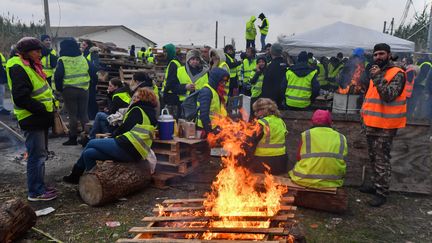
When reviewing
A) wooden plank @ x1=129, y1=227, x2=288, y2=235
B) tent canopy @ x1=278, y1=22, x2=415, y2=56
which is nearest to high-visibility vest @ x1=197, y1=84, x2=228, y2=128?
wooden plank @ x1=129, y1=227, x2=288, y2=235

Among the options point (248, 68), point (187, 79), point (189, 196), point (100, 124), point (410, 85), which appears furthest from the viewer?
point (248, 68)

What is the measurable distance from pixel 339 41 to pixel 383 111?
5935 millimetres

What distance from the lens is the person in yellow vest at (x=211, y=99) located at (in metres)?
5.88

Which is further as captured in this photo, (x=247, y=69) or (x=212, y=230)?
(x=247, y=69)

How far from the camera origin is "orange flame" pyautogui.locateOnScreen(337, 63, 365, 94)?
7877 millimetres

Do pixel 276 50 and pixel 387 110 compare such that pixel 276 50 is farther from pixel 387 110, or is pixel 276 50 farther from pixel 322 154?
pixel 322 154

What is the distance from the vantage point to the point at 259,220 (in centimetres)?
340

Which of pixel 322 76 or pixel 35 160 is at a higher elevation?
pixel 322 76

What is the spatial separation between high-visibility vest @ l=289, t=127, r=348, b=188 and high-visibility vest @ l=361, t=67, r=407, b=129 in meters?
0.71

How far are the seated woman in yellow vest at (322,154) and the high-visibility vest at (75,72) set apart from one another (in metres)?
5.26

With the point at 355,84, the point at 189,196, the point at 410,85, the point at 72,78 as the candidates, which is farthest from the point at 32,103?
the point at 410,85

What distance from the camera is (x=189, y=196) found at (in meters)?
5.57

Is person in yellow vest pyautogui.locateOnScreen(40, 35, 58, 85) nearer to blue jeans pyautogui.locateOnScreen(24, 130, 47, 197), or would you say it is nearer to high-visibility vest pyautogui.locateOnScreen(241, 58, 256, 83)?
blue jeans pyautogui.locateOnScreen(24, 130, 47, 197)

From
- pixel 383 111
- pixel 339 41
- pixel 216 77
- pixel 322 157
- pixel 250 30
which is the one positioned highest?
pixel 250 30
